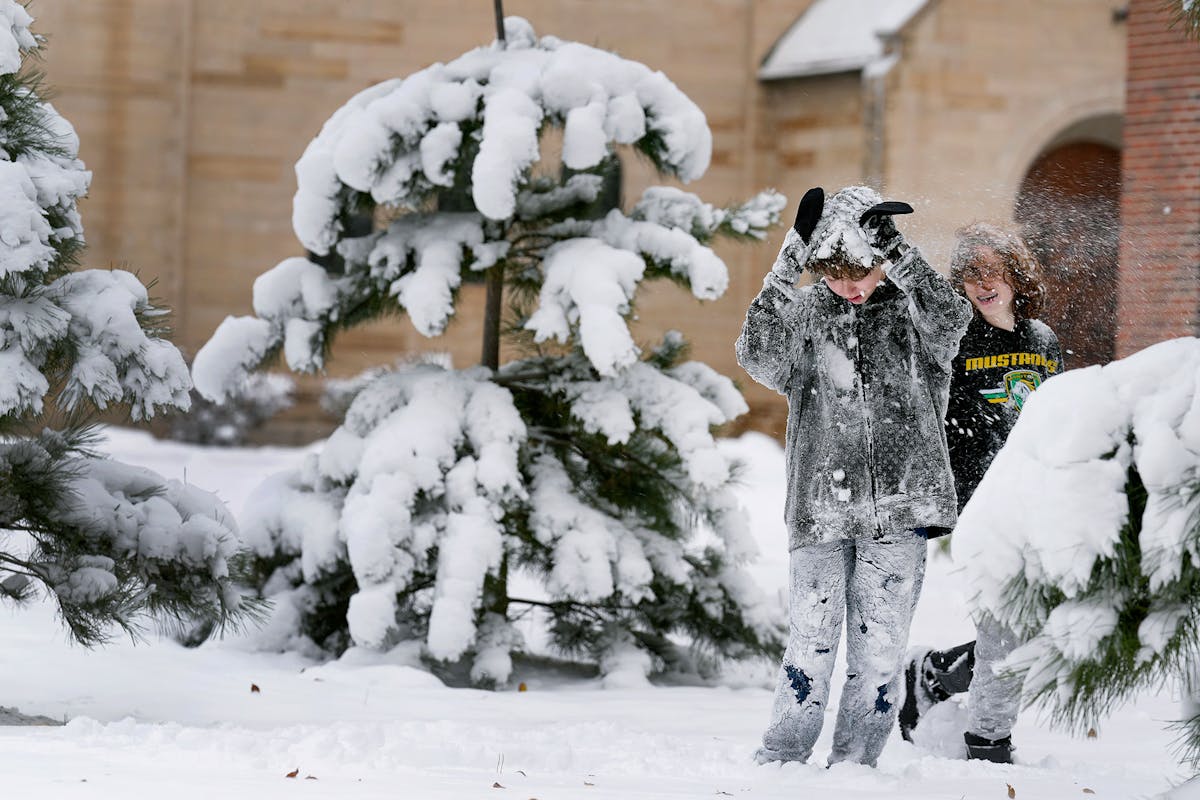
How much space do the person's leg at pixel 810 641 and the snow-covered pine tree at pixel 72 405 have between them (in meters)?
2.09

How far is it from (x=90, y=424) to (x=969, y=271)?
3.07 meters

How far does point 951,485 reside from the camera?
4.19 metres

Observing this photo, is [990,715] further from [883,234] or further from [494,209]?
[494,209]

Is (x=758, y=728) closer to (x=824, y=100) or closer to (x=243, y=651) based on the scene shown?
(x=243, y=651)

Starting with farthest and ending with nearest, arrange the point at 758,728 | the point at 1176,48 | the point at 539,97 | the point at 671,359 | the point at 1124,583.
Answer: the point at 1176,48
the point at 671,359
the point at 539,97
the point at 758,728
the point at 1124,583

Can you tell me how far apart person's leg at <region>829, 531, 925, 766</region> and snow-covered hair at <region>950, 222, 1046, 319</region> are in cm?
114

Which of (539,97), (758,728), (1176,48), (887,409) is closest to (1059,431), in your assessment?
(887,409)

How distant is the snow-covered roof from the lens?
54.5ft

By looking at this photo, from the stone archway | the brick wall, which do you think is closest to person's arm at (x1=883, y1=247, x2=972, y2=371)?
the stone archway

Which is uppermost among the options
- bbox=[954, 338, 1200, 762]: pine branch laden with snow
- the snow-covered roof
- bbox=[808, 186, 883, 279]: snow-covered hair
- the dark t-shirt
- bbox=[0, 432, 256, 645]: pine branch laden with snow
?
the snow-covered roof

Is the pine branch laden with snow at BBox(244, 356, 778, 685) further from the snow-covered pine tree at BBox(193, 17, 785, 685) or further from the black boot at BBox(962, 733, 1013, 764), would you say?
the black boot at BBox(962, 733, 1013, 764)

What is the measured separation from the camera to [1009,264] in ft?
16.1

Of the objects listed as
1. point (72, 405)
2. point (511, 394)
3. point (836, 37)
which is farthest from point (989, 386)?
point (836, 37)

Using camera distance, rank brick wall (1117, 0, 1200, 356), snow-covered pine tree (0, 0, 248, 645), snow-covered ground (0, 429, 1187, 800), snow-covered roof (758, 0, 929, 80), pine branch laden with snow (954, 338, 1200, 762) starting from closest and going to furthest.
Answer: pine branch laden with snow (954, 338, 1200, 762)
snow-covered ground (0, 429, 1187, 800)
snow-covered pine tree (0, 0, 248, 645)
brick wall (1117, 0, 1200, 356)
snow-covered roof (758, 0, 929, 80)
